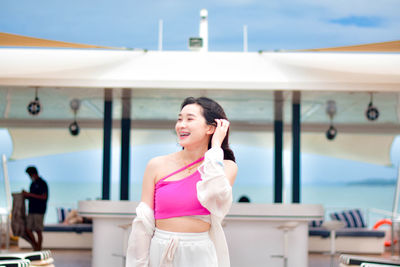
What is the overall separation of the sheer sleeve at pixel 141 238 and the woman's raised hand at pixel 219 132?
0.38 metres

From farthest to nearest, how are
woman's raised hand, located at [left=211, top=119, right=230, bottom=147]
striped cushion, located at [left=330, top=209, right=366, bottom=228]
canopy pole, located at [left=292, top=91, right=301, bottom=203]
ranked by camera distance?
striped cushion, located at [left=330, top=209, right=366, bottom=228] → canopy pole, located at [left=292, top=91, right=301, bottom=203] → woman's raised hand, located at [left=211, top=119, right=230, bottom=147]

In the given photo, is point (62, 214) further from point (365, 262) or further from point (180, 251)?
point (180, 251)

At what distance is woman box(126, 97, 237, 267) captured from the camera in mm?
2086

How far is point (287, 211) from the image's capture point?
6.33m

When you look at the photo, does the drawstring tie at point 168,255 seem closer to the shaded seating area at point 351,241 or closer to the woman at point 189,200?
the woman at point 189,200

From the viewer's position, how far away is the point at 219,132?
2.20 m

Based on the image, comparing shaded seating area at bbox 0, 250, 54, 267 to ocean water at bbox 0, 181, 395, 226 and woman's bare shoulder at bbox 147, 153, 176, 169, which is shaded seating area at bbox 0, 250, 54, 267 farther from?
ocean water at bbox 0, 181, 395, 226

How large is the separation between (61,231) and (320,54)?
567 centimetres

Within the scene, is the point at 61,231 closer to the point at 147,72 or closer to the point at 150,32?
the point at 147,72

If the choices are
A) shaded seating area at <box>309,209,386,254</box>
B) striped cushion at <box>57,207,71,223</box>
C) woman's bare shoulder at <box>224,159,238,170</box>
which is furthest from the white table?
striped cushion at <box>57,207,71,223</box>

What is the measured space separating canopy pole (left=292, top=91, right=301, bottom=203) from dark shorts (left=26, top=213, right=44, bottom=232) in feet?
13.0

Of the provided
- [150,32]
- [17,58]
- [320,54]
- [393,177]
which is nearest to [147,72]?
[17,58]

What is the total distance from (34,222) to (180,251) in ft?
22.5

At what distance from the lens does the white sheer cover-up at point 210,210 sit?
2053 mm
